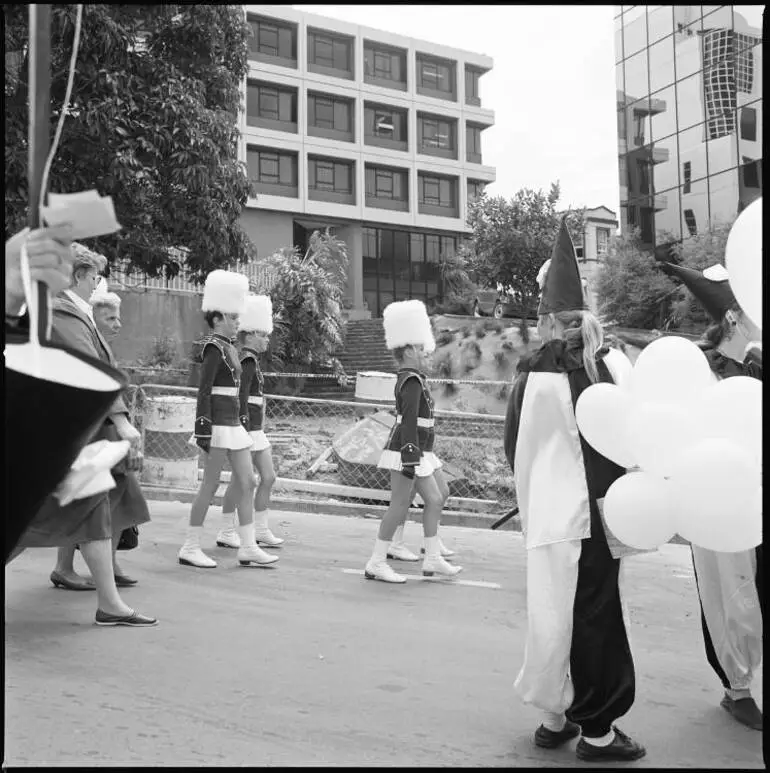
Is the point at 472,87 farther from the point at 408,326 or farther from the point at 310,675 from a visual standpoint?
the point at 310,675

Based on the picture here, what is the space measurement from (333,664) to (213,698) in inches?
29.2

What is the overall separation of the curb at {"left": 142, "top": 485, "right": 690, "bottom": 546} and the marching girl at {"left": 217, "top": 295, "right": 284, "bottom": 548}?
2.01 metres

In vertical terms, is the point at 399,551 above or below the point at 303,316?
below

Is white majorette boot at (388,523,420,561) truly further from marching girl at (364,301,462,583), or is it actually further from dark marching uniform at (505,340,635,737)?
dark marching uniform at (505,340,635,737)

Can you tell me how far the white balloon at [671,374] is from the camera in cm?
282

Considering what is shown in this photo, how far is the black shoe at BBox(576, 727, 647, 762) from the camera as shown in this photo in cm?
322

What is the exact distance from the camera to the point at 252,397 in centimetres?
732

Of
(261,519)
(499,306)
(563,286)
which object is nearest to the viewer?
(563,286)

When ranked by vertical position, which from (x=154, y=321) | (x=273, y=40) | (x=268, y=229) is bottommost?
(x=154, y=321)

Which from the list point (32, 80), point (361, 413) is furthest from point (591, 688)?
point (361, 413)

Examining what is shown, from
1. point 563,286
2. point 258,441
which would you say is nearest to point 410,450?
point 258,441

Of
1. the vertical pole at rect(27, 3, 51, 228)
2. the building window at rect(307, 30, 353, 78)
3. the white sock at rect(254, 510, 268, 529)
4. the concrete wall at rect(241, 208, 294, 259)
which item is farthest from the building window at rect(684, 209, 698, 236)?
the vertical pole at rect(27, 3, 51, 228)

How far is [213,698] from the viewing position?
3.82m

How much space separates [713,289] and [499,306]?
1086 inches
